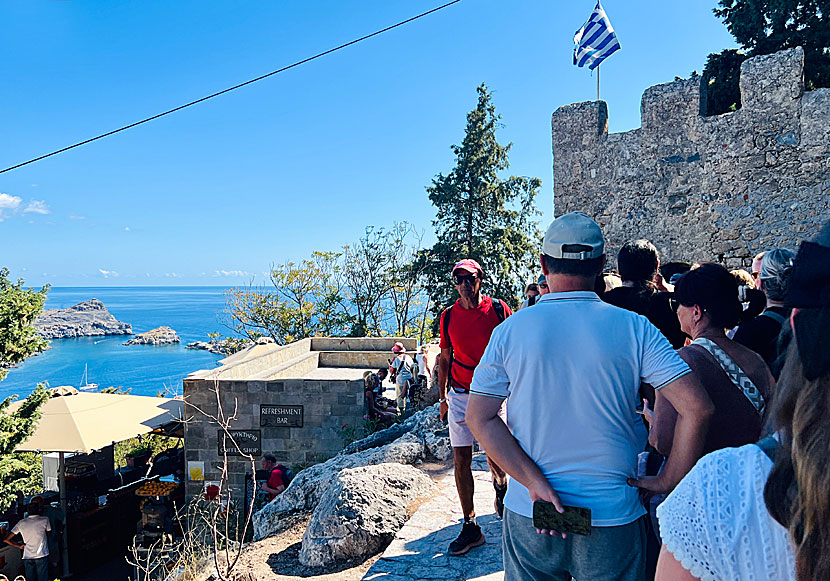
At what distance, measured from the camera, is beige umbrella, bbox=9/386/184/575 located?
30.6ft

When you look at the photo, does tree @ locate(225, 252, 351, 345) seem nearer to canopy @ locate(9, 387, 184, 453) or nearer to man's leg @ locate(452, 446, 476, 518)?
canopy @ locate(9, 387, 184, 453)

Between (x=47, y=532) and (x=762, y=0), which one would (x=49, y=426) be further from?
(x=762, y=0)

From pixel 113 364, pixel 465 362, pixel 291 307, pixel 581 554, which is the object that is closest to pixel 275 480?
pixel 465 362

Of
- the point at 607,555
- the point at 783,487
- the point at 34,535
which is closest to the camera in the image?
the point at 783,487

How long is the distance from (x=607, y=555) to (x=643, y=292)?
188 centimetres

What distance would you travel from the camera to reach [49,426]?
9.77m

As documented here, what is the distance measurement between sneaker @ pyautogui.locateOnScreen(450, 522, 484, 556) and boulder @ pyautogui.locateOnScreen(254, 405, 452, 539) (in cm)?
→ 209

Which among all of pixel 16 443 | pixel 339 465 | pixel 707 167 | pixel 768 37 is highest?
pixel 768 37

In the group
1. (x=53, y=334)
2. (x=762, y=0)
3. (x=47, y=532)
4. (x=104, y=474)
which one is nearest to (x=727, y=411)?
(x=47, y=532)

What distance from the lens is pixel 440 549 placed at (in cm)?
359

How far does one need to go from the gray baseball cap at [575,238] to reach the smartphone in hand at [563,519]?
0.84 m

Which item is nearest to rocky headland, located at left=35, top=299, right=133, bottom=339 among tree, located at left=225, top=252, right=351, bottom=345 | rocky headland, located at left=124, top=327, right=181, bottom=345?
rocky headland, located at left=124, top=327, right=181, bottom=345

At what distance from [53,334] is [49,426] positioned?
390 ft

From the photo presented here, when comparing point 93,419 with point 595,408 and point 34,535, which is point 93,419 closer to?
point 34,535
